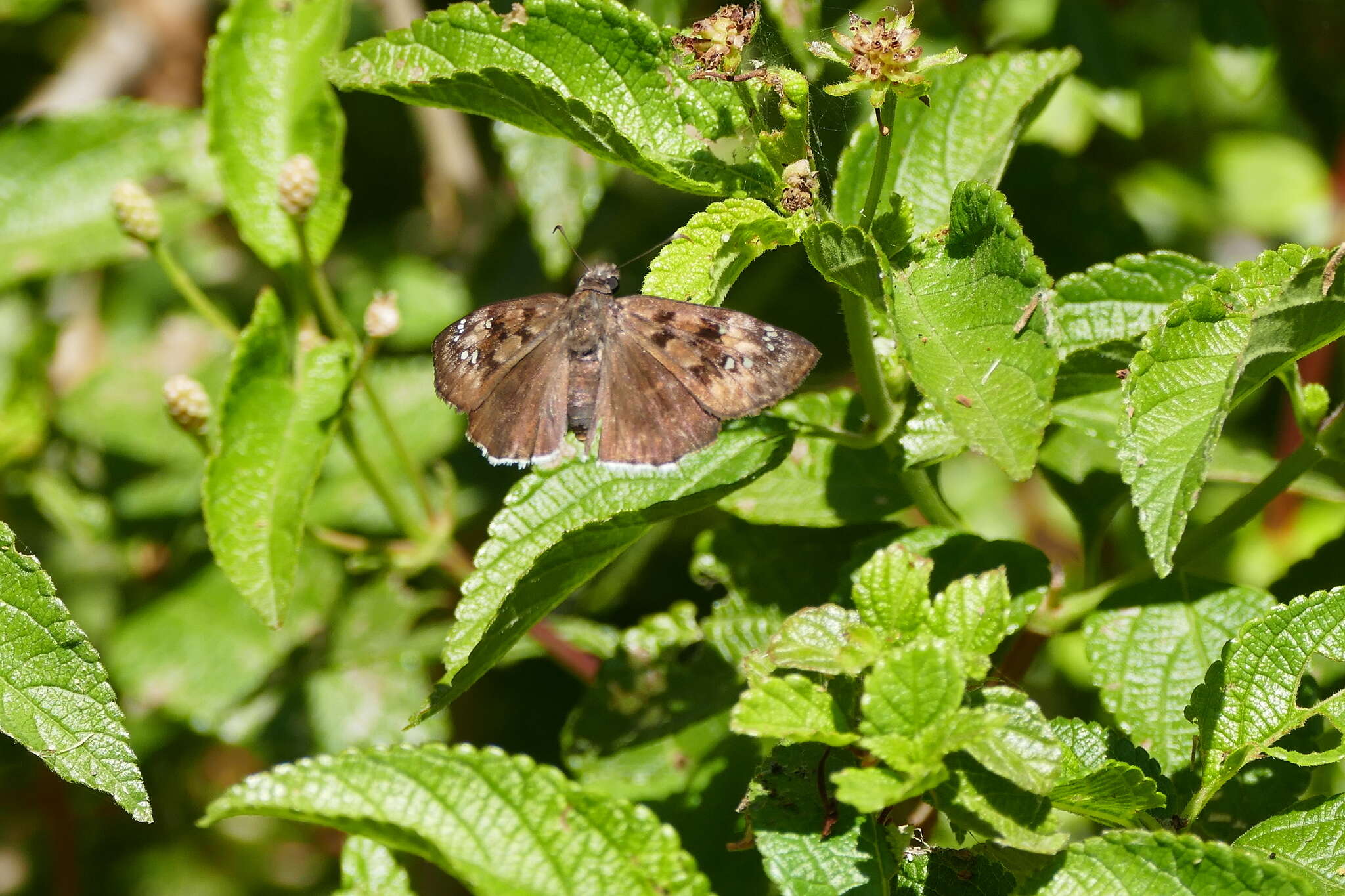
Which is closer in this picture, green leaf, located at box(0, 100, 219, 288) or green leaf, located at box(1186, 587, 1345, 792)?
green leaf, located at box(1186, 587, 1345, 792)

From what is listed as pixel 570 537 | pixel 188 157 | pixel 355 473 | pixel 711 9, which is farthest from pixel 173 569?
pixel 711 9

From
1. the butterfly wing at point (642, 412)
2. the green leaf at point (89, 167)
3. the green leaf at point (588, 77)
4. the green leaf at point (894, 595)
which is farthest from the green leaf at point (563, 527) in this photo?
the green leaf at point (89, 167)

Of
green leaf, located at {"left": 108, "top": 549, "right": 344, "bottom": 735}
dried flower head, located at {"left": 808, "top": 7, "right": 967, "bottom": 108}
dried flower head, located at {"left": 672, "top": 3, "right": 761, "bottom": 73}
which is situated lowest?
green leaf, located at {"left": 108, "top": 549, "right": 344, "bottom": 735}

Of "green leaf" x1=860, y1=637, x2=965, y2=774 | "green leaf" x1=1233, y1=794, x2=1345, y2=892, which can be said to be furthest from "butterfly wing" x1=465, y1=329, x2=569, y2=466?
"green leaf" x1=1233, y1=794, x2=1345, y2=892

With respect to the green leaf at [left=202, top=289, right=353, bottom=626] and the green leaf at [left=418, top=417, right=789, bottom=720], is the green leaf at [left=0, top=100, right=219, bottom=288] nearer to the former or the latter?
the green leaf at [left=202, top=289, right=353, bottom=626]

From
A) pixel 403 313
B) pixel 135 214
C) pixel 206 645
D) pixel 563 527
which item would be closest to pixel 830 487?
pixel 563 527

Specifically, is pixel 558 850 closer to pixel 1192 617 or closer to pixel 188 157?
pixel 1192 617

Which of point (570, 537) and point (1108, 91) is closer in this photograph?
point (570, 537)
